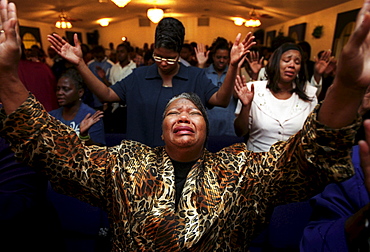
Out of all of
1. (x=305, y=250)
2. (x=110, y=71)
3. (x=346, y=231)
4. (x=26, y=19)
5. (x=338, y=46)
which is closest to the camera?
(x=346, y=231)

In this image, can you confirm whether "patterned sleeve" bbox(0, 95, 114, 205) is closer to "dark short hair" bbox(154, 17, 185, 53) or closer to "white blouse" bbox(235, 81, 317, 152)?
"dark short hair" bbox(154, 17, 185, 53)

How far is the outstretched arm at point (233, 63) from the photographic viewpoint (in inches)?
61.9

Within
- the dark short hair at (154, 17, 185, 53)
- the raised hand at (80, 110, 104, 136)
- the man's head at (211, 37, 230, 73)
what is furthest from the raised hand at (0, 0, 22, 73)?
the man's head at (211, 37, 230, 73)

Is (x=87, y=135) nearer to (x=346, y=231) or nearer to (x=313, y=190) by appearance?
(x=313, y=190)

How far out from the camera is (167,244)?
1.03 m

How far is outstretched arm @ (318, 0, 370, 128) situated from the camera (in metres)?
0.72

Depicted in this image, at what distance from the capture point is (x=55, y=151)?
1035 mm

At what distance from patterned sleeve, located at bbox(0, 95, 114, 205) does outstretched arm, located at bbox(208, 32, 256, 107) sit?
77 centimetres

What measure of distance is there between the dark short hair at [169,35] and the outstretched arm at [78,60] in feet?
1.42

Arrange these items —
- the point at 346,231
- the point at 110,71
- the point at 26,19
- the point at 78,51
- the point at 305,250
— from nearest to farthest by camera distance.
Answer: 1. the point at 346,231
2. the point at 305,250
3. the point at 78,51
4. the point at 110,71
5. the point at 26,19

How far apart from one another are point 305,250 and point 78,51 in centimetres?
152

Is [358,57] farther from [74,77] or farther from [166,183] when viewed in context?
[74,77]

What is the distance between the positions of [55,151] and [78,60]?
30.3 inches

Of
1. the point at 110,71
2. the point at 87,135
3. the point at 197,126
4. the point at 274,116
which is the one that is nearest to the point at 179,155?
the point at 197,126
